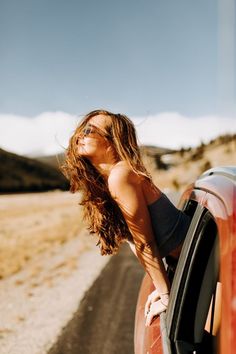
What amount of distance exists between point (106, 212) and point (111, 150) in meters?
0.36

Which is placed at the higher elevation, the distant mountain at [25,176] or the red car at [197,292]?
the red car at [197,292]

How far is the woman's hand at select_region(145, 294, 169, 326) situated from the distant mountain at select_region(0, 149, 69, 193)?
111 metres

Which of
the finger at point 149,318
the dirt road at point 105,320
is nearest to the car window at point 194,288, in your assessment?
the finger at point 149,318

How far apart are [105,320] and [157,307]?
160 inches

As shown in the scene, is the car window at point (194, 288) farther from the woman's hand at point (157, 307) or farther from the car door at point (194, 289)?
the woman's hand at point (157, 307)

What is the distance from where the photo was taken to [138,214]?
182 cm

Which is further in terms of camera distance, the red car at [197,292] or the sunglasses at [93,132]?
the sunglasses at [93,132]

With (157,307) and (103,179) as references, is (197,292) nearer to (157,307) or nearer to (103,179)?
(157,307)

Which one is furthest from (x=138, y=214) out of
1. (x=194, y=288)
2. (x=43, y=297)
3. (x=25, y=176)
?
(x=25, y=176)

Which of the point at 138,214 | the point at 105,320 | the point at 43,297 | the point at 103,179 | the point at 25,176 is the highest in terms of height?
the point at 103,179

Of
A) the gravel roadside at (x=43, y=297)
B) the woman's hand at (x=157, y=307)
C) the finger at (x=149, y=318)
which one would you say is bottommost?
the gravel roadside at (x=43, y=297)

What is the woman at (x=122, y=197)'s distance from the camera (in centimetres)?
184

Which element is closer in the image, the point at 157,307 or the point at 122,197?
the point at 122,197

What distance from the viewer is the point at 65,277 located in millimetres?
9305
